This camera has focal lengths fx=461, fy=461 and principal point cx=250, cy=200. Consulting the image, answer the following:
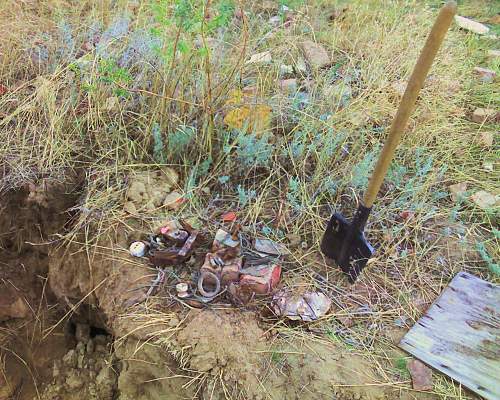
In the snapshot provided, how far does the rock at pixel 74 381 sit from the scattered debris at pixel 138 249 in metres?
0.64

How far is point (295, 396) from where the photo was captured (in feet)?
4.68

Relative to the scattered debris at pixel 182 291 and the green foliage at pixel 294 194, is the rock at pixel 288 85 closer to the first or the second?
the green foliage at pixel 294 194

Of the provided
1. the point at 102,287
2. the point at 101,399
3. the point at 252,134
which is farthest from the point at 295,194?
the point at 101,399

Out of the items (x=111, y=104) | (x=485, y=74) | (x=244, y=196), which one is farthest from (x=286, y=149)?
(x=485, y=74)

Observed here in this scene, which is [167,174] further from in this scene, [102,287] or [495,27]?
[495,27]

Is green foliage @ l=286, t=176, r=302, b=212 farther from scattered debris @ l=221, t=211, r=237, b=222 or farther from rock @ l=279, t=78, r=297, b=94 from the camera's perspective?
rock @ l=279, t=78, r=297, b=94

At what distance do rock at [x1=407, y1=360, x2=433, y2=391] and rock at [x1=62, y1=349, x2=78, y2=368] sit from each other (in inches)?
53.2

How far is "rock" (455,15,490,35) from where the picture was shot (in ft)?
9.64

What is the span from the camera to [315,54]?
250 centimetres

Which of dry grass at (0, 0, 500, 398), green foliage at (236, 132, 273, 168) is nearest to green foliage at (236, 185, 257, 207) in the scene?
dry grass at (0, 0, 500, 398)

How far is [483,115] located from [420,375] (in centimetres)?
149

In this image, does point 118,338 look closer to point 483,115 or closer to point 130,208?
point 130,208

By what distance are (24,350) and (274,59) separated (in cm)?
179

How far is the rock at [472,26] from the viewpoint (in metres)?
2.94
